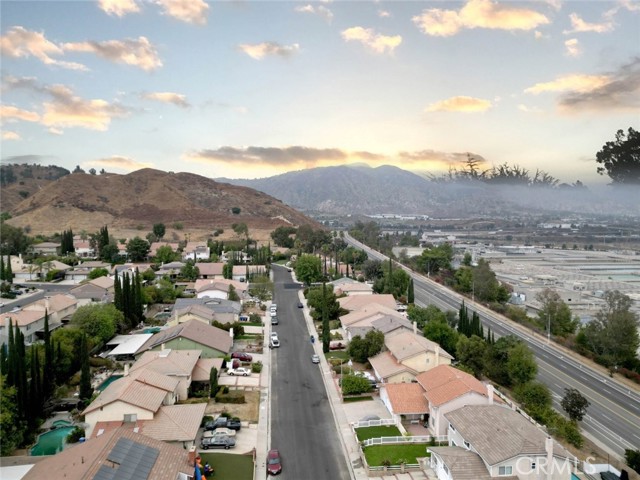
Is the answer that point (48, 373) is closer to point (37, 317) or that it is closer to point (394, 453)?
point (37, 317)

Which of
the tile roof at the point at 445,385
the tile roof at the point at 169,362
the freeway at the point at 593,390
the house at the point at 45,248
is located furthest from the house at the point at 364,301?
the house at the point at 45,248

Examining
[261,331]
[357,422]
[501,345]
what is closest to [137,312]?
[261,331]

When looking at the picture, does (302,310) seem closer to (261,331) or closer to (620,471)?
(261,331)

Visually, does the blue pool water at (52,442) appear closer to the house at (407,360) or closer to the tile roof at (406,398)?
the tile roof at (406,398)

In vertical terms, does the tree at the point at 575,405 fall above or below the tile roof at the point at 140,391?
below

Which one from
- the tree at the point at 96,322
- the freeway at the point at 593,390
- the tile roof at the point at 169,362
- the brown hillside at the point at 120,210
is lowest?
the freeway at the point at 593,390

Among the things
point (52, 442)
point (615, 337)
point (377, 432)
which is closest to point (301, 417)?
point (377, 432)

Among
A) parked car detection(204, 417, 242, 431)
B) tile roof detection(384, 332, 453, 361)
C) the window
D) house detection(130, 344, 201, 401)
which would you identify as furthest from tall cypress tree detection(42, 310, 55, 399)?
the window
